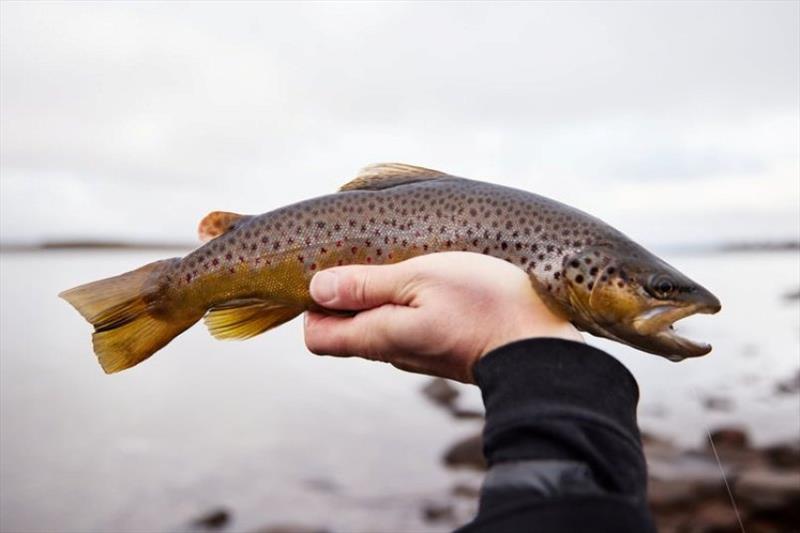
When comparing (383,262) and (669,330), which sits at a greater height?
(383,262)

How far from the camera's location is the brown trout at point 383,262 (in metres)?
2.03

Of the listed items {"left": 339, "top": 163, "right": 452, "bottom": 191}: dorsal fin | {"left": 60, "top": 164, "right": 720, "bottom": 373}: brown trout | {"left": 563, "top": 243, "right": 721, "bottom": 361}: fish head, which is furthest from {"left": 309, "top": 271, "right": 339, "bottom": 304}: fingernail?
{"left": 563, "top": 243, "right": 721, "bottom": 361}: fish head

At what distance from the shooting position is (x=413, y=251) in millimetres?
2107

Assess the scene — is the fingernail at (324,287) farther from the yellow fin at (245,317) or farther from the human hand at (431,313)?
the yellow fin at (245,317)

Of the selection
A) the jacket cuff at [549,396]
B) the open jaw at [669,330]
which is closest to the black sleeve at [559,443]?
the jacket cuff at [549,396]

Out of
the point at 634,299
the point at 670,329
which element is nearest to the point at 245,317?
the point at 634,299

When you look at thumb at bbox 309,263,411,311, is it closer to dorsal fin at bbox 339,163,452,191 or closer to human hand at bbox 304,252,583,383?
human hand at bbox 304,252,583,383

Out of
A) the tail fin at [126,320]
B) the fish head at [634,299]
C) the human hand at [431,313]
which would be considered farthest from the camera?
the tail fin at [126,320]

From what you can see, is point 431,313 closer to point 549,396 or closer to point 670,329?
point 549,396

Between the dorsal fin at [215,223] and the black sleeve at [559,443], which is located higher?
the dorsal fin at [215,223]

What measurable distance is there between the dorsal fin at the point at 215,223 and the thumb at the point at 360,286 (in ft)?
1.30

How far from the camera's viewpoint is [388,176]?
2.24m

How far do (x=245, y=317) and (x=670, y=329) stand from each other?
1257mm

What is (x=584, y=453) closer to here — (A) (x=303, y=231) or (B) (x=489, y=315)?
(B) (x=489, y=315)
